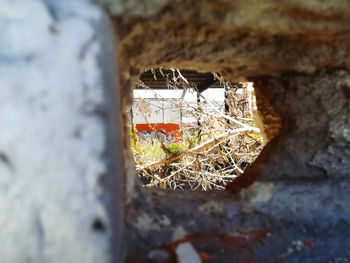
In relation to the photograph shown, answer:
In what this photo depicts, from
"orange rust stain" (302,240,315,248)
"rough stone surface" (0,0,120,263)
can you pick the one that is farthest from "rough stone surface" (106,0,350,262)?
"rough stone surface" (0,0,120,263)

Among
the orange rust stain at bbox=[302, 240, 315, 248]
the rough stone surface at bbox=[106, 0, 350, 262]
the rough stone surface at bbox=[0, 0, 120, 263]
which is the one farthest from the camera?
the orange rust stain at bbox=[302, 240, 315, 248]

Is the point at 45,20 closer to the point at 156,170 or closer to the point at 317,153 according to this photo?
the point at 317,153

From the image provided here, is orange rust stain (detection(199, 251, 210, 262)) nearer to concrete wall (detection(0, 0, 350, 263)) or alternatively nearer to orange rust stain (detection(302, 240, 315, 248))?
concrete wall (detection(0, 0, 350, 263))

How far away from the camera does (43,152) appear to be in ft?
1.74

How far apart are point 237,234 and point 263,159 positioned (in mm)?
387

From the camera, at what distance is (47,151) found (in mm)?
532

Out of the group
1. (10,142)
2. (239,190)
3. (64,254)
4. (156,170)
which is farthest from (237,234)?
(156,170)

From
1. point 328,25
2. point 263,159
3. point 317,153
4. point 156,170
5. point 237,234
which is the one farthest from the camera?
point 156,170

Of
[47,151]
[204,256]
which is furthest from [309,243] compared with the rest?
[47,151]

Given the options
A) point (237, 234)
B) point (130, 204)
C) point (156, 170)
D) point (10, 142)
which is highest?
point (10, 142)

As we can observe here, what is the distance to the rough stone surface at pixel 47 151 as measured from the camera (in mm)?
533

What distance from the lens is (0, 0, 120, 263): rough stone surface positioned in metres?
0.53

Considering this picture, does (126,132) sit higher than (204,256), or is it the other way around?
(126,132)

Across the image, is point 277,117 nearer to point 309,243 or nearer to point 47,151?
point 309,243
